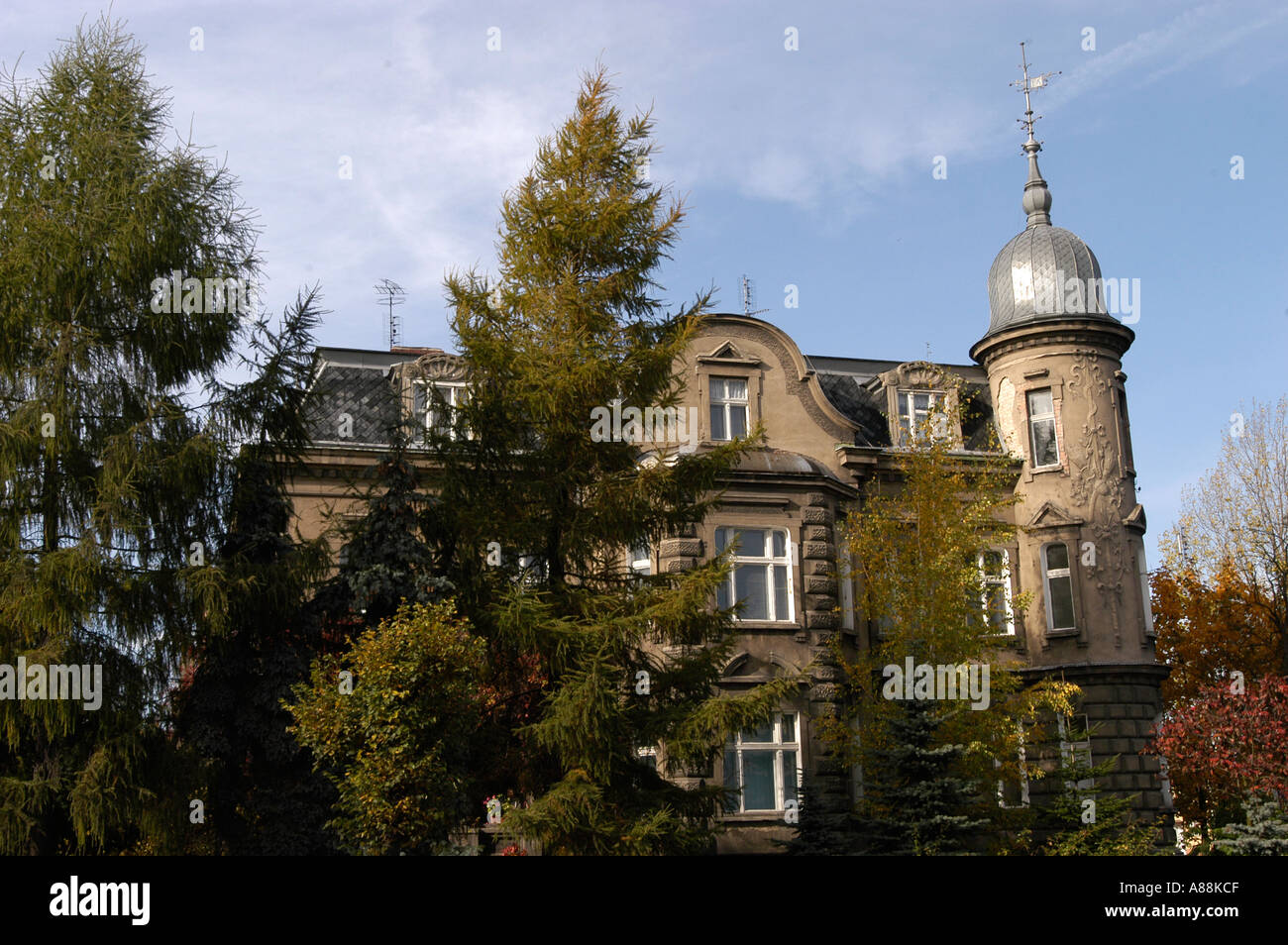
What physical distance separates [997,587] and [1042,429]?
5.62m

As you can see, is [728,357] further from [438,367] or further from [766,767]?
[766,767]

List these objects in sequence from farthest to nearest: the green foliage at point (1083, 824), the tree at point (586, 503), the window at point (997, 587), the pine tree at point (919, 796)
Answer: the window at point (997, 587), the green foliage at point (1083, 824), the pine tree at point (919, 796), the tree at point (586, 503)

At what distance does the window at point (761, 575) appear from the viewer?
25.9 m

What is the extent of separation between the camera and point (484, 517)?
18.1 m

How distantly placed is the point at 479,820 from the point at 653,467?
5.53 m

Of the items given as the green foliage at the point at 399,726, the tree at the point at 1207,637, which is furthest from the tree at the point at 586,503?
the tree at the point at 1207,637

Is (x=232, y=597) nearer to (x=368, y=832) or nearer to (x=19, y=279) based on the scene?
(x=368, y=832)

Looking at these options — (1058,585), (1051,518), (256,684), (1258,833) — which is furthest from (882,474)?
(256,684)

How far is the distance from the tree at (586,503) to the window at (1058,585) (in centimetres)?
1305

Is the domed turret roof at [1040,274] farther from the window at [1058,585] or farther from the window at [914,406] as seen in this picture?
the window at [1058,585]

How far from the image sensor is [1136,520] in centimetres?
2930

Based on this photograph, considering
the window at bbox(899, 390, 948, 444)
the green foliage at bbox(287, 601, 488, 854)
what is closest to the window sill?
the green foliage at bbox(287, 601, 488, 854)

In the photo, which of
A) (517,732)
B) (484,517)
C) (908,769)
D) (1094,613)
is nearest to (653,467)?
(484,517)

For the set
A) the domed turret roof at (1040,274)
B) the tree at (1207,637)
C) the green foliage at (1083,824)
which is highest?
the domed turret roof at (1040,274)
